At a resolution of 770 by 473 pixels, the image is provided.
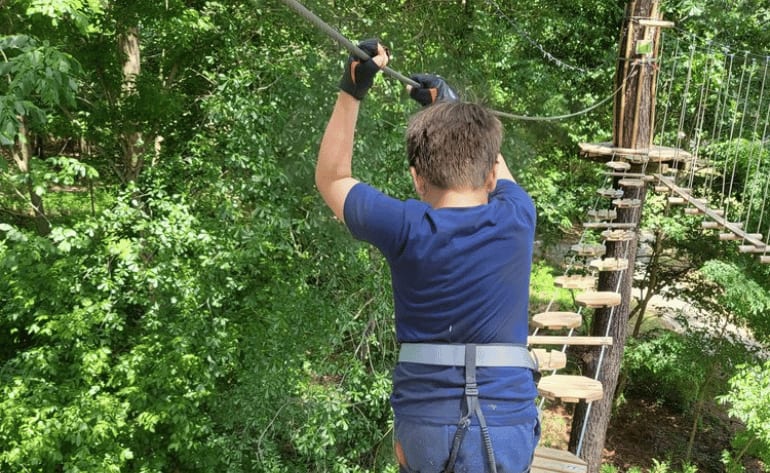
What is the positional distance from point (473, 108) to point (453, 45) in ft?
16.8

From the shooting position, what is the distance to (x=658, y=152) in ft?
18.1

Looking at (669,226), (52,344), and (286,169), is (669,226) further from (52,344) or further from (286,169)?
(52,344)

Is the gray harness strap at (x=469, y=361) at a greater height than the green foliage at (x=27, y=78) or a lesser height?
lesser

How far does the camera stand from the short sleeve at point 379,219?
1.10 m

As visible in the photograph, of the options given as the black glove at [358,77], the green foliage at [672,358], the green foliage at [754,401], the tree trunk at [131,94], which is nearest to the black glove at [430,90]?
the black glove at [358,77]

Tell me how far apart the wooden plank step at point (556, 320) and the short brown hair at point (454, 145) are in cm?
278

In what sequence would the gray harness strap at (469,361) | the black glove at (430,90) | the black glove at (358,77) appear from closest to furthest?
1. the gray harness strap at (469,361)
2. the black glove at (358,77)
3. the black glove at (430,90)

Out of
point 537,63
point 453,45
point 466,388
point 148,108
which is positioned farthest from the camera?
point 537,63

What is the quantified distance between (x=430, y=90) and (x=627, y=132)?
4283mm

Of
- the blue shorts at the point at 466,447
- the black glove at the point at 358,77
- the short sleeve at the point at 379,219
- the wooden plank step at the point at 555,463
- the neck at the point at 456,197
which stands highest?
the black glove at the point at 358,77

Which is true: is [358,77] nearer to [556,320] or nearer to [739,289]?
[556,320]

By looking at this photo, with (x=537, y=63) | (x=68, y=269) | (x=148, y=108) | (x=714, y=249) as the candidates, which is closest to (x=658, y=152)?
(x=537, y=63)

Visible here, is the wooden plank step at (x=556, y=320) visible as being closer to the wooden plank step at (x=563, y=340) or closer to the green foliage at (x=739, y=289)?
the wooden plank step at (x=563, y=340)

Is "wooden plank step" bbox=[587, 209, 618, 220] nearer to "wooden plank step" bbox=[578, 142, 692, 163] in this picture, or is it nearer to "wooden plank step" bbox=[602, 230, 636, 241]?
"wooden plank step" bbox=[602, 230, 636, 241]
